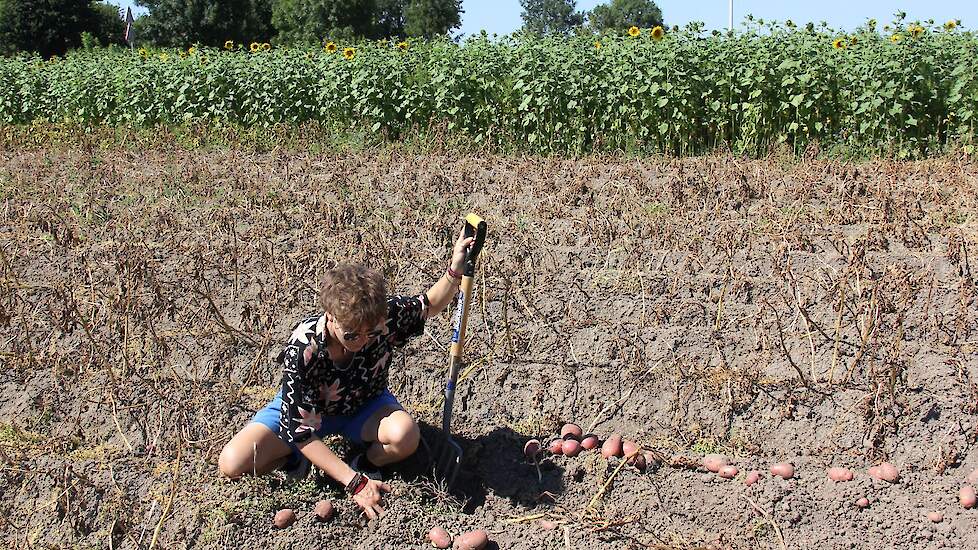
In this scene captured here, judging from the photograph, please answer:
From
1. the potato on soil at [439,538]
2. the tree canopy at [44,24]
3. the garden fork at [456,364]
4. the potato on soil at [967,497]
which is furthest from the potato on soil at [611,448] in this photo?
the tree canopy at [44,24]

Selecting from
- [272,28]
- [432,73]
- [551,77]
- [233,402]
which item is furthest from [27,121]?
[272,28]

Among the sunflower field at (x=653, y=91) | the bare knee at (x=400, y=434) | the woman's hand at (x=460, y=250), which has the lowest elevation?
the bare knee at (x=400, y=434)

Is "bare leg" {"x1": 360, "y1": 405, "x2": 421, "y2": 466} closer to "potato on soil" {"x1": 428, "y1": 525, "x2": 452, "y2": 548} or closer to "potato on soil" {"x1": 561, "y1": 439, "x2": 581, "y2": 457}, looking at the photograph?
"potato on soil" {"x1": 428, "y1": 525, "x2": 452, "y2": 548}

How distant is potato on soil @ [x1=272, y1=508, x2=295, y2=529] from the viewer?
289 cm

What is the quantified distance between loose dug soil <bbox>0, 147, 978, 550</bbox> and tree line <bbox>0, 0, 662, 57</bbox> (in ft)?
73.0

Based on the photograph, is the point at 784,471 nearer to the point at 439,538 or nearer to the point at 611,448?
the point at 611,448

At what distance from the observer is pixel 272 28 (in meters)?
43.0


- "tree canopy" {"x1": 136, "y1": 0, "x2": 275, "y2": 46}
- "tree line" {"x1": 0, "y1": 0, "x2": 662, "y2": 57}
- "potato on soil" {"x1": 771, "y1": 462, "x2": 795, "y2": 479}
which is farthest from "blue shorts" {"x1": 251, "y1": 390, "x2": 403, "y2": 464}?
"tree canopy" {"x1": 136, "y1": 0, "x2": 275, "y2": 46}

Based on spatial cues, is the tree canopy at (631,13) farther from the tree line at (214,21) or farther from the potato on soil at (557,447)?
the potato on soil at (557,447)

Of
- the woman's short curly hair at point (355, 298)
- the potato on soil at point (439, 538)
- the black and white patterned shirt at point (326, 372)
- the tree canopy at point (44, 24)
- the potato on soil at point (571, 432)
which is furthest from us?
the tree canopy at point (44, 24)

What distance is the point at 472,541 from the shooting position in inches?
108

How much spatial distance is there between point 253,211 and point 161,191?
86 centimetres

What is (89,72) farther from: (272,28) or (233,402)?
(272,28)

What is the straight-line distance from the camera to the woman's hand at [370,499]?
9.45 feet
